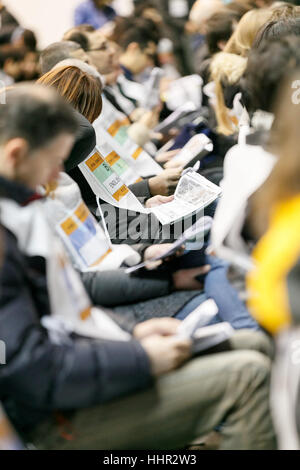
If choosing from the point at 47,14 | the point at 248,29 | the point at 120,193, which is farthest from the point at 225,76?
the point at 47,14

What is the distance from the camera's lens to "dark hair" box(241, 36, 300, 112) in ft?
4.32

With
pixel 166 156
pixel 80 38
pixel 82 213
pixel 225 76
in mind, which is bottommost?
pixel 166 156

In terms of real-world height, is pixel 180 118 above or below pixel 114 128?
below

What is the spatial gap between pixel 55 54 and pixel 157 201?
0.91 meters

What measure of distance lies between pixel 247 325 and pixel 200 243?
41 centimetres

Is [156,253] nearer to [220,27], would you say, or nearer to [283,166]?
[283,166]

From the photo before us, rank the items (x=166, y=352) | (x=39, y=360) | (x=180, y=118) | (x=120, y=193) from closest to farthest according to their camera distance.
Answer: (x=39, y=360) → (x=166, y=352) → (x=120, y=193) → (x=180, y=118)

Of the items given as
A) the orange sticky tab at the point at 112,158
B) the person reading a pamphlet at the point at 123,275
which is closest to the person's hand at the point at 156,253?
the person reading a pamphlet at the point at 123,275

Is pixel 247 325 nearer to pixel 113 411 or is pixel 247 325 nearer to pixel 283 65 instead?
pixel 113 411

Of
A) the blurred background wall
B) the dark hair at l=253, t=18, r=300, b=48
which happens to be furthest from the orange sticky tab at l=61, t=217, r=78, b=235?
the blurred background wall

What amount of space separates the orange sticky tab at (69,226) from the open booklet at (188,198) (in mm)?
485

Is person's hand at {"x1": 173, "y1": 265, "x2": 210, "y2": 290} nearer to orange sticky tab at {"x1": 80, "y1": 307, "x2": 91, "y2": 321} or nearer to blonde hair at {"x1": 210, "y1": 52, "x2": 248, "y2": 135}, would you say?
orange sticky tab at {"x1": 80, "y1": 307, "x2": 91, "y2": 321}

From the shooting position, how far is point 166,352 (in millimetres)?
1203

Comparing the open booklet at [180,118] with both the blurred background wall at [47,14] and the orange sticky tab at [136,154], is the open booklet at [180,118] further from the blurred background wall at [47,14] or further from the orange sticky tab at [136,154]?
the blurred background wall at [47,14]
